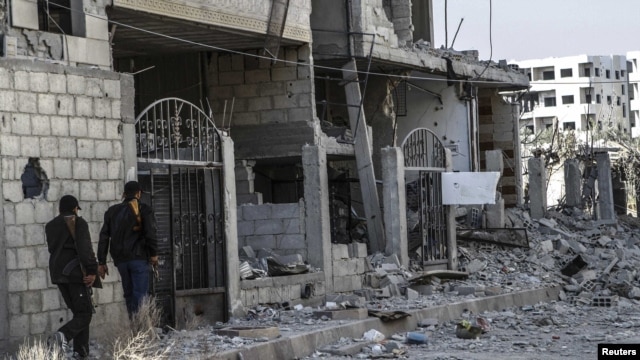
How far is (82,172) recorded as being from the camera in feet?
42.0

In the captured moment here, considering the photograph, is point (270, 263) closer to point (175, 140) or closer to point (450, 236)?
point (175, 140)

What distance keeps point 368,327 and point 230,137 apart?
15.6ft

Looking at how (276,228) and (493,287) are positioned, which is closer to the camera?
(276,228)

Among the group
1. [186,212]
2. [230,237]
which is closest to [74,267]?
[186,212]

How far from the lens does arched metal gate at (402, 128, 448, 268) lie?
20.0 meters

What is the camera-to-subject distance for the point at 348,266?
1781 cm

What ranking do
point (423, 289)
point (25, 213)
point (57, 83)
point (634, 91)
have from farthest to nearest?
1. point (634, 91)
2. point (423, 289)
3. point (57, 83)
4. point (25, 213)

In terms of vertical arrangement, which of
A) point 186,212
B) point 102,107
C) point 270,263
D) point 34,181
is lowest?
point 270,263

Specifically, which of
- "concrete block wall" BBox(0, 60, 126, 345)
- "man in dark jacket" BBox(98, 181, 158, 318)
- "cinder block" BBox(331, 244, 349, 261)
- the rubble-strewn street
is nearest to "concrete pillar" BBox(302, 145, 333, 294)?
"cinder block" BBox(331, 244, 349, 261)

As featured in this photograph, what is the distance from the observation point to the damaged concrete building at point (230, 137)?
1227cm

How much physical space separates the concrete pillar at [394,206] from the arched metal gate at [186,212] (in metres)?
5.15

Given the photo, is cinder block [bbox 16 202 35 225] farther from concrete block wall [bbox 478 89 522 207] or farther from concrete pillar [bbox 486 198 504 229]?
concrete block wall [bbox 478 89 522 207]

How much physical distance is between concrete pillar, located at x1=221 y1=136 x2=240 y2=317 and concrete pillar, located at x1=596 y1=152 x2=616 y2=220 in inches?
667

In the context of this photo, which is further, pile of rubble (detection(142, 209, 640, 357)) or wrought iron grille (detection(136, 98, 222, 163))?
wrought iron grille (detection(136, 98, 222, 163))
